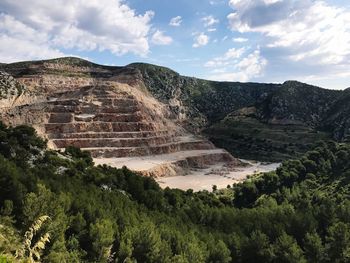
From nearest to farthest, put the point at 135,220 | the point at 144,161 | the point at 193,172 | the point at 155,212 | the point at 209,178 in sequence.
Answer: the point at 135,220 < the point at 155,212 < the point at 209,178 < the point at 144,161 < the point at 193,172

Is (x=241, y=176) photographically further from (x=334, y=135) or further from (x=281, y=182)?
(x=334, y=135)

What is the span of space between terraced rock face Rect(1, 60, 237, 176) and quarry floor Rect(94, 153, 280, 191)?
0.32 metres

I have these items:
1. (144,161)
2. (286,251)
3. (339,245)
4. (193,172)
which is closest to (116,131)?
(144,161)

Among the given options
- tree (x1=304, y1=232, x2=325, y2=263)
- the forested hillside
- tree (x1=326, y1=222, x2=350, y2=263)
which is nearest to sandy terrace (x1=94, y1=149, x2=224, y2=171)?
the forested hillside

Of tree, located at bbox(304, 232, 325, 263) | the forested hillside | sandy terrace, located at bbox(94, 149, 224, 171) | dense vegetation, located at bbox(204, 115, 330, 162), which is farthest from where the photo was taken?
dense vegetation, located at bbox(204, 115, 330, 162)

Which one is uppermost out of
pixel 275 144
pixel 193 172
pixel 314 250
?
pixel 275 144

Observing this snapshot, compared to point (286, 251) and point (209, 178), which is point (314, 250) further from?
Result: point (209, 178)

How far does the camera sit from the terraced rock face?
445 feet

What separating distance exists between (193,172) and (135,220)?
317 feet

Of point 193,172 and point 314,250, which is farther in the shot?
point 193,172

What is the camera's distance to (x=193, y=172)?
13775cm

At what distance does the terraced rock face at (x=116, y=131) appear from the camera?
13575cm

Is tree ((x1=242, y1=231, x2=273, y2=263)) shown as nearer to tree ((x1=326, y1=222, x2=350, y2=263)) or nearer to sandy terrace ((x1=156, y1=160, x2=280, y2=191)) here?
tree ((x1=326, y1=222, x2=350, y2=263))

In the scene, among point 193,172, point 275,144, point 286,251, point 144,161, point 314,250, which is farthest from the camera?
point 275,144
